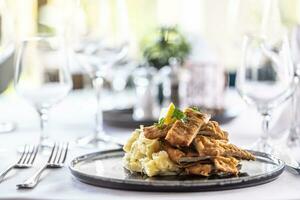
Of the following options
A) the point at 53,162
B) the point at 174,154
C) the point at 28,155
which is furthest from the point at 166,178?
the point at 28,155

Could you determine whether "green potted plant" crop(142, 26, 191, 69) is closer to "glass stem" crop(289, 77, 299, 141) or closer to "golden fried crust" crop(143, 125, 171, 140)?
"glass stem" crop(289, 77, 299, 141)

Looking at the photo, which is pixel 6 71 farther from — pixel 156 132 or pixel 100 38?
pixel 156 132

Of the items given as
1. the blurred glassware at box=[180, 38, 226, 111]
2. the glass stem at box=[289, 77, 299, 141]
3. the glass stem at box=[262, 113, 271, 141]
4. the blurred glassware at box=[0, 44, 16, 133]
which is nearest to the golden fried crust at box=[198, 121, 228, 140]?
the glass stem at box=[262, 113, 271, 141]

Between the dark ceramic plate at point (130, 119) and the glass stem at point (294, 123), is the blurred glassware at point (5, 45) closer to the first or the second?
the dark ceramic plate at point (130, 119)

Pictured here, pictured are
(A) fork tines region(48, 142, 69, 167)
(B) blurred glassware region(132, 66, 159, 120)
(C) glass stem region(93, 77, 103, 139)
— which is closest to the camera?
(A) fork tines region(48, 142, 69, 167)

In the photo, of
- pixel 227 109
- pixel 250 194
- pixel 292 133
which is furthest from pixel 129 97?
pixel 250 194

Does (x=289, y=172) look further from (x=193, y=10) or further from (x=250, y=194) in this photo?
(x=193, y=10)
